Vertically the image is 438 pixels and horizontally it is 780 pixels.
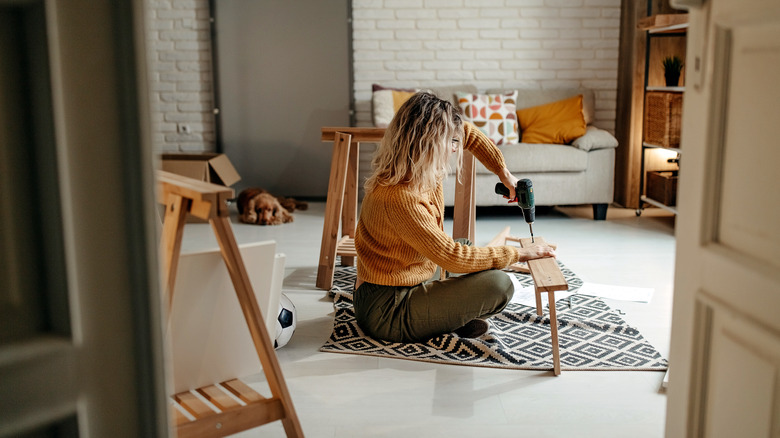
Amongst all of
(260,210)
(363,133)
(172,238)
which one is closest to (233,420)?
(172,238)

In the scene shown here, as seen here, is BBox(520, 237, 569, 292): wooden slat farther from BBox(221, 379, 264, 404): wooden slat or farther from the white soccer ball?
BBox(221, 379, 264, 404): wooden slat

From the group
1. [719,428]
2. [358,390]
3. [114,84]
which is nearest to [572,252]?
[358,390]

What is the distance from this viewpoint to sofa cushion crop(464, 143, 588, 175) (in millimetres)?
4793

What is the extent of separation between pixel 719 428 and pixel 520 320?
170 centimetres

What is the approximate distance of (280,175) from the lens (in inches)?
229

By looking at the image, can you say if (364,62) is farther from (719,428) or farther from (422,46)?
(719,428)

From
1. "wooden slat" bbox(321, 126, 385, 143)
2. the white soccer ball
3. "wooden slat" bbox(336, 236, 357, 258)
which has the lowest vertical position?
the white soccer ball

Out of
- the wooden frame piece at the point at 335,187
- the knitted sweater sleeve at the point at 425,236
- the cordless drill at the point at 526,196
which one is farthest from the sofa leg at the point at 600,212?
the knitted sweater sleeve at the point at 425,236

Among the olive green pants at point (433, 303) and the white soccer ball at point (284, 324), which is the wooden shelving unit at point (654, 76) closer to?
the olive green pants at point (433, 303)

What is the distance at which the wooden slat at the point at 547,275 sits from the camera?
228 cm

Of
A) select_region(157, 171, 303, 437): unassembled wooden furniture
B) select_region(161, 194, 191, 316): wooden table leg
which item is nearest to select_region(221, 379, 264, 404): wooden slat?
select_region(157, 171, 303, 437): unassembled wooden furniture

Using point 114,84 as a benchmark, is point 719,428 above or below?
below

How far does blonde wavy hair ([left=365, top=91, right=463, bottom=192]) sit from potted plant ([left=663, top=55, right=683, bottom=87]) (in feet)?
9.61

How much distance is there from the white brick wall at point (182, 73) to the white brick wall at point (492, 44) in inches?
49.5
